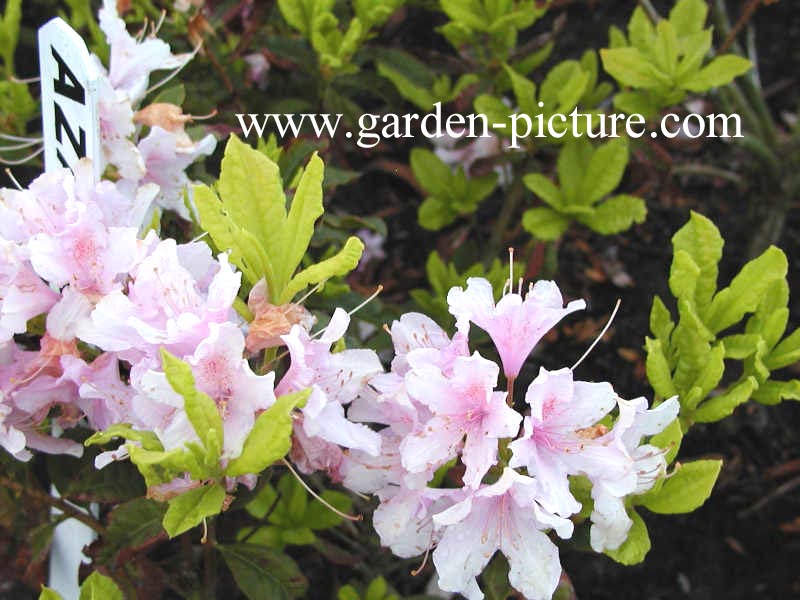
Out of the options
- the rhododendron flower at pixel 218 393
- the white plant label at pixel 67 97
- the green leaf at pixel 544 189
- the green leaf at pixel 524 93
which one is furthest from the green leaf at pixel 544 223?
the rhododendron flower at pixel 218 393

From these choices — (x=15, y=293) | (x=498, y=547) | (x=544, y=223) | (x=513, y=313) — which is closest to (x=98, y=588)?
(x=15, y=293)

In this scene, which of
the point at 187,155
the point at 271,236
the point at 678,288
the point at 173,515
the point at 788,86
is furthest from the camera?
the point at 788,86

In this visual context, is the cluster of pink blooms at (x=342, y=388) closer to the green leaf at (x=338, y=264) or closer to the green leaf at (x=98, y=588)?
the green leaf at (x=338, y=264)

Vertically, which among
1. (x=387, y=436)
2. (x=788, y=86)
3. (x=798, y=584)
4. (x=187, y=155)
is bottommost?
(x=798, y=584)

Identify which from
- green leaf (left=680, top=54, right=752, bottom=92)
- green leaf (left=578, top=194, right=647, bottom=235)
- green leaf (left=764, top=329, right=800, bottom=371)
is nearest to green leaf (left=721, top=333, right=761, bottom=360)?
green leaf (left=764, top=329, right=800, bottom=371)

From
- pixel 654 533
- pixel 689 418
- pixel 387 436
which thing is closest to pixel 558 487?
pixel 387 436

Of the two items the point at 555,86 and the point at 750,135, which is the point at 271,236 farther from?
the point at 750,135

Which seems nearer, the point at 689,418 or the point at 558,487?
the point at 558,487
